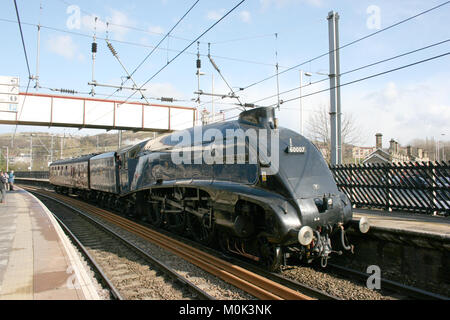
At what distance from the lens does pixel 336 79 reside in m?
12.4

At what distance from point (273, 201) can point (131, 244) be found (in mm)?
4645

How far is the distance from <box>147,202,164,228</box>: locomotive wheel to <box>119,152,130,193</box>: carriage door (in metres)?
1.50

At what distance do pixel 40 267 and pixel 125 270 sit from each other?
164 cm

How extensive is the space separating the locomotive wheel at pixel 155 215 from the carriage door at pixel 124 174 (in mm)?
1498

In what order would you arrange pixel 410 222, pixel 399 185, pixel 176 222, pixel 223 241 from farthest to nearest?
pixel 176 222 < pixel 399 185 < pixel 410 222 < pixel 223 241

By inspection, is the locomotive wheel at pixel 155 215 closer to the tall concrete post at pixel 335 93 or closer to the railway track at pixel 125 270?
the railway track at pixel 125 270

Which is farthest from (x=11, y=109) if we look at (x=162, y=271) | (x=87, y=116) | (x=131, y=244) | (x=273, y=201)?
(x=273, y=201)

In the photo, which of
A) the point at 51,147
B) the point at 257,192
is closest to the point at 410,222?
the point at 257,192

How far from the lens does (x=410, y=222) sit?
7859 millimetres

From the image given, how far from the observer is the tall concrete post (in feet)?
40.5

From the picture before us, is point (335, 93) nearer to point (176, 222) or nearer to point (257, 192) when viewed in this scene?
point (176, 222)

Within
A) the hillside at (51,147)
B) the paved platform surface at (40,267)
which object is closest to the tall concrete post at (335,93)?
the paved platform surface at (40,267)

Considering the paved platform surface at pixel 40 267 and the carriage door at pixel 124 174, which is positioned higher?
the carriage door at pixel 124 174

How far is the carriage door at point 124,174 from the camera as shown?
43.3 ft
